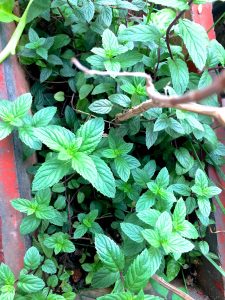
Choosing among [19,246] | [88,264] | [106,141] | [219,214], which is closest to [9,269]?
[19,246]

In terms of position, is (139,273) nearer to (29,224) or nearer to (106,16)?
(29,224)

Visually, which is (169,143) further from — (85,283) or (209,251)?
(85,283)

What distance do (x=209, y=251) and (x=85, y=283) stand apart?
1.25 feet

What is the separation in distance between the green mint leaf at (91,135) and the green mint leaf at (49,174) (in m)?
0.07

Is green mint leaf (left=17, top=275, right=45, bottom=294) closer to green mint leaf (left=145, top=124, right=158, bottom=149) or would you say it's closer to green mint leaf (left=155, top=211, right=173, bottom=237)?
green mint leaf (left=155, top=211, right=173, bottom=237)

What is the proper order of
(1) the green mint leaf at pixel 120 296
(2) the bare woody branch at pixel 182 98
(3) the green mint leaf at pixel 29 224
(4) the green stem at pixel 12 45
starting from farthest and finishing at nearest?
1. (4) the green stem at pixel 12 45
2. (3) the green mint leaf at pixel 29 224
3. (1) the green mint leaf at pixel 120 296
4. (2) the bare woody branch at pixel 182 98

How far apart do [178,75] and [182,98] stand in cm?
65

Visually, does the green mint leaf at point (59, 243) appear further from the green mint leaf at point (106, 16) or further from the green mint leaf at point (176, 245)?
the green mint leaf at point (106, 16)

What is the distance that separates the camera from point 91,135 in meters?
0.97

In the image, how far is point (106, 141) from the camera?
1099mm

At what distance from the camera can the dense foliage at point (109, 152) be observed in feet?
3.07

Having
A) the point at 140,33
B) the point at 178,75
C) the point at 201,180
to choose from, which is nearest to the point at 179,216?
the point at 201,180

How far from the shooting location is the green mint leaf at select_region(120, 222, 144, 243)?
988 millimetres

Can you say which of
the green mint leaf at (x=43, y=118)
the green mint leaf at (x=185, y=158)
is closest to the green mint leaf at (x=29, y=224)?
the green mint leaf at (x=43, y=118)
